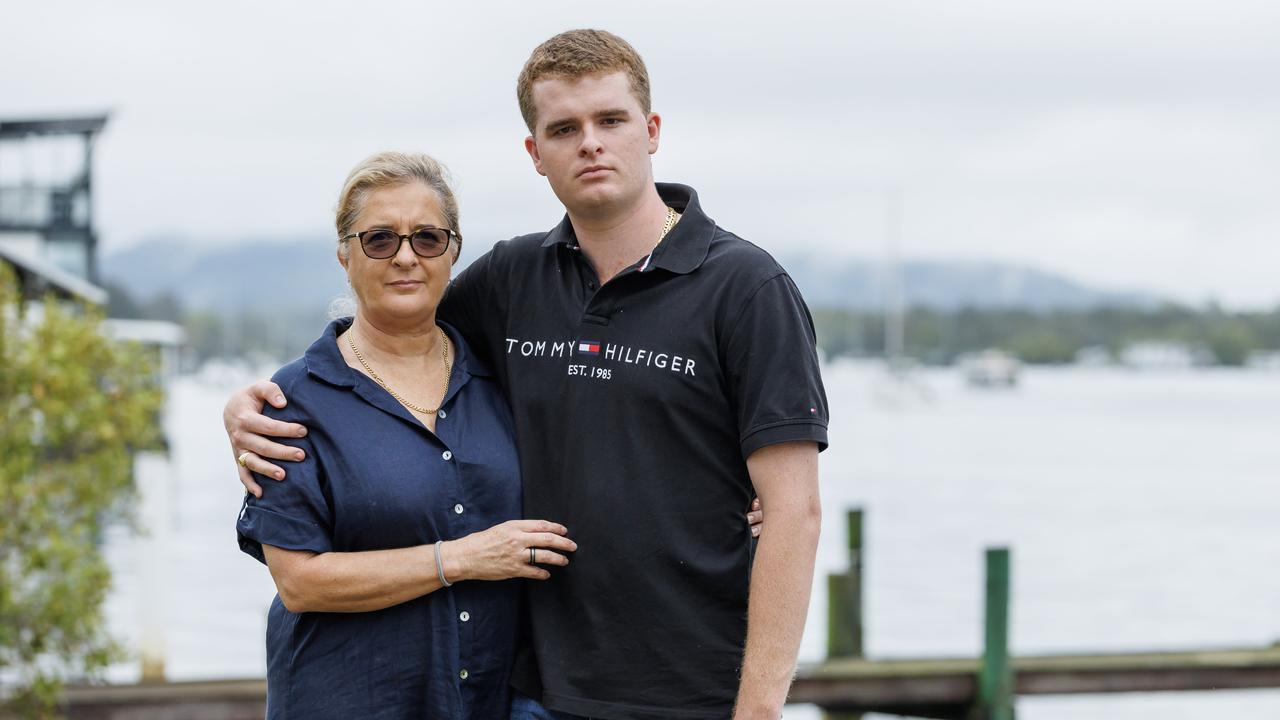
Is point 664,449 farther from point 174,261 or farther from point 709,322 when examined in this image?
point 174,261

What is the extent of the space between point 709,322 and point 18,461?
6.60 meters

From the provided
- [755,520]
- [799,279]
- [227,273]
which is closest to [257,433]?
[755,520]

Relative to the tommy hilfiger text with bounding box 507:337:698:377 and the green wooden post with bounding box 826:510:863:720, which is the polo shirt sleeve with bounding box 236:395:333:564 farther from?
the green wooden post with bounding box 826:510:863:720

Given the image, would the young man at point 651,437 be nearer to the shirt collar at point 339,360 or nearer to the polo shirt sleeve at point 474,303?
the shirt collar at point 339,360

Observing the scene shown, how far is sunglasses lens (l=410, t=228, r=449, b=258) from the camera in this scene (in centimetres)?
307

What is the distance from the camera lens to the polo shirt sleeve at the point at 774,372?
109 inches

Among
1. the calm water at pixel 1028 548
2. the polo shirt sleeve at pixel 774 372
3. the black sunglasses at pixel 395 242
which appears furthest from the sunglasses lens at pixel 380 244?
the calm water at pixel 1028 548

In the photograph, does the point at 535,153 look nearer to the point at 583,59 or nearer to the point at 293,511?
the point at 583,59

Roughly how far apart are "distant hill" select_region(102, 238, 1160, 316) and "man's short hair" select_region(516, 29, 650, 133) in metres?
59.4

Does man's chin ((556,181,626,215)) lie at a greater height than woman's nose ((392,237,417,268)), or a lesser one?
greater

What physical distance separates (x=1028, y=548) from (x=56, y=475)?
2935 centimetres

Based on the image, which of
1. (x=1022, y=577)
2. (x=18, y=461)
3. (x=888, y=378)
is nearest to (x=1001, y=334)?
(x=888, y=378)

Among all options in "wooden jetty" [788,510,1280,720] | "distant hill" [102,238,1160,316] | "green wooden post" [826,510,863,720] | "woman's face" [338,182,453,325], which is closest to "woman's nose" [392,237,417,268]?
"woman's face" [338,182,453,325]

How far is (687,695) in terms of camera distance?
2.92m
